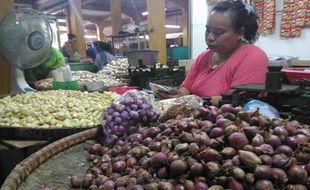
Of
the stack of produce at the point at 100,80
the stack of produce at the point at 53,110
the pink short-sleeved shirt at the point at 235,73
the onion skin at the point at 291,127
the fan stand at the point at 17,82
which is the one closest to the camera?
the onion skin at the point at 291,127

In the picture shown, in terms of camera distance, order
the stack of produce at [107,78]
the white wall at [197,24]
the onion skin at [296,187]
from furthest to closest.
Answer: the white wall at [197,24], the stack of produce at [107,78], the onion skin at [296,187]

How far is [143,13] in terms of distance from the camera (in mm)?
16703

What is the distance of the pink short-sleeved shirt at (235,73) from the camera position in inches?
79.0

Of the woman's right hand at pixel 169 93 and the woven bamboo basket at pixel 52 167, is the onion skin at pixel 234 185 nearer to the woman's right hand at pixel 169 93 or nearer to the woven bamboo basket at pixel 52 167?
the woven bamboo basket at pixel 52 167

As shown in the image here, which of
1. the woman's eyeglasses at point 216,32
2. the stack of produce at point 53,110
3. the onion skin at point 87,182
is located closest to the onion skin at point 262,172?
the onion skin at point 87,182

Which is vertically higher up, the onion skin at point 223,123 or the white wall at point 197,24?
the white wall at point 197,24

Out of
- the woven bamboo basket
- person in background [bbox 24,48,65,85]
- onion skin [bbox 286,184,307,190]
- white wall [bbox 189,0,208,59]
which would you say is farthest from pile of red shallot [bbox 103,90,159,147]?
white wall [bbox 189,0,208,59]

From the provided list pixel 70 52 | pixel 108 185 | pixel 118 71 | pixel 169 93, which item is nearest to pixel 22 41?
pixel 118 71

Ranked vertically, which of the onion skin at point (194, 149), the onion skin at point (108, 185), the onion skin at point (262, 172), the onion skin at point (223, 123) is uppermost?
the onion skin at point (223, 123)

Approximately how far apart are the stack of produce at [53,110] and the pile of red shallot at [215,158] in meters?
0.77

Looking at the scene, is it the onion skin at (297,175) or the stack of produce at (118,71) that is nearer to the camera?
the onion skin at (297,175)

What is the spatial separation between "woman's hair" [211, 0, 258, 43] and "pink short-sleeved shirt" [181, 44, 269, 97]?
0.47 ft

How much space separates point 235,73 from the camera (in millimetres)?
2064

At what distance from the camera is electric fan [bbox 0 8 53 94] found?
2725 millimetres
